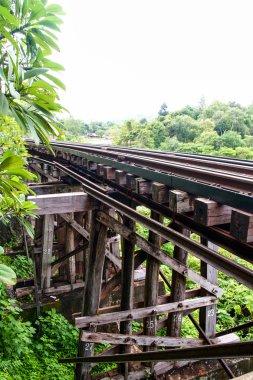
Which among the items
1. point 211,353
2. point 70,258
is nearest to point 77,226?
point 70,258

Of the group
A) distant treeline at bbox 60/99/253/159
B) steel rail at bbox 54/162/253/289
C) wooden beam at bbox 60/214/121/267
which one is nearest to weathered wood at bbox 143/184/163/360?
steel rail at bbox 54/162/253/289

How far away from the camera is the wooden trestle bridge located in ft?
4.82

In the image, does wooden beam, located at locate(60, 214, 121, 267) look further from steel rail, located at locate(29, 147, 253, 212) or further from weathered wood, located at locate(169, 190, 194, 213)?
weathered wood, located at locate(169, 190, 194, 213)

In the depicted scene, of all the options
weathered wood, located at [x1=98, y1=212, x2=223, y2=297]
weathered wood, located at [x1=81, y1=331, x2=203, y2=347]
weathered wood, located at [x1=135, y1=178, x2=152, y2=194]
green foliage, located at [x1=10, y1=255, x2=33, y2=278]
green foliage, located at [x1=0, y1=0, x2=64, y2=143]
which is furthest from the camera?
green foliage, located at [x1=10, y1=255, x2=33, y2=278]

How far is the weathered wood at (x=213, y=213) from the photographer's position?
162 centimetres

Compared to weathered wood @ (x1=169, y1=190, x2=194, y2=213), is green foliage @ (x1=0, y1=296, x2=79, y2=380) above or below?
below

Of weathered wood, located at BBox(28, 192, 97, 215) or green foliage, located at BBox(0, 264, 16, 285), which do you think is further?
weathered wood, located at BBox(28, 192, 97, 215)

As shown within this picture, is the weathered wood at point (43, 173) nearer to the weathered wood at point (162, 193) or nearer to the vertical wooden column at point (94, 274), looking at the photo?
the vertical wooden column at point (94, 274)

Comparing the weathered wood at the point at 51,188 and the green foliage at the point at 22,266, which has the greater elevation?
the weathered wood at the point at 51,188

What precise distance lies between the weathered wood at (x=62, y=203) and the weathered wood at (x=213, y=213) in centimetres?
175

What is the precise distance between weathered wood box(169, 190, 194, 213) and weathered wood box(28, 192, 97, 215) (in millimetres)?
1478

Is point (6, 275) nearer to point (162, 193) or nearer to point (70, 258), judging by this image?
point (162, 193)

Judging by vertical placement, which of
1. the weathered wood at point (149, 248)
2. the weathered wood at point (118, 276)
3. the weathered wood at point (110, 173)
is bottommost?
the weathered wood at point (118, 276)

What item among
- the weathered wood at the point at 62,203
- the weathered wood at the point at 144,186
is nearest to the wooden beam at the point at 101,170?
the weathered wood at the point at 62,203
